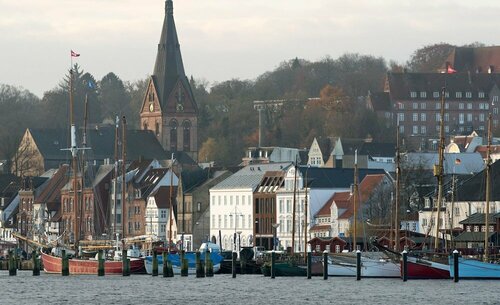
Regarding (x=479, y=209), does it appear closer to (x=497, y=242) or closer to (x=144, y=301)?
(x=497, y=242)

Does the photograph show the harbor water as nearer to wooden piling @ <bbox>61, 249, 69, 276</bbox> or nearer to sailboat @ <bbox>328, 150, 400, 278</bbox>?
sailboat @ <bbox>328, 150, 400, 278</bbox>

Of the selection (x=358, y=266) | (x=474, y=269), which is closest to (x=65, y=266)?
(x=358, y=266)

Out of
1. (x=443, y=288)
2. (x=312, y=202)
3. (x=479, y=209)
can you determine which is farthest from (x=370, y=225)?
(x=443, y=288)

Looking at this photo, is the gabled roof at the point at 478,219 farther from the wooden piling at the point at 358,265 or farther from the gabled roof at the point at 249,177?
the gabled roof at the point at 249,177

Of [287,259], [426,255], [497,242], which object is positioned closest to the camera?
[426,255]

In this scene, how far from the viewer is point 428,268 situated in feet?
378

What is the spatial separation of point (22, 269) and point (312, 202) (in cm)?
2624

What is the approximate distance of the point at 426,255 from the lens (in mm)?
116625

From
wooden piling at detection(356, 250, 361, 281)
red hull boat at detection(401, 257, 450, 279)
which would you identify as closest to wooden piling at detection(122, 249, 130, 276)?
wooden piling at detection(356, 250, 361, 281)

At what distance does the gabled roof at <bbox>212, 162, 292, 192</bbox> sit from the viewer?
182500mm

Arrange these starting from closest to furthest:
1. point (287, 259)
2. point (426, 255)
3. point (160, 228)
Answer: point (426, 255), point (287, 259), point (160, 228)

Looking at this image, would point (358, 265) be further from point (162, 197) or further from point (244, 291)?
point (162, 197)

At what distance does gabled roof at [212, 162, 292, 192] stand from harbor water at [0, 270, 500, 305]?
Result: 2200 inches

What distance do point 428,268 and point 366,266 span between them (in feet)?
21.3
